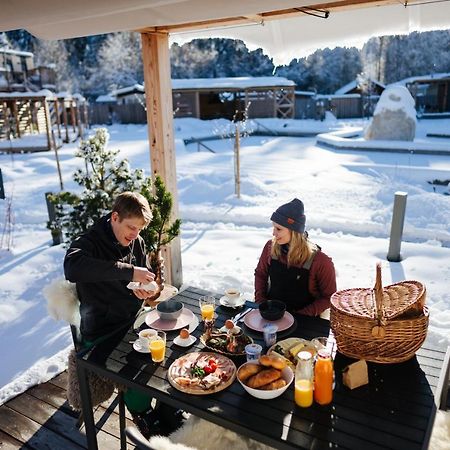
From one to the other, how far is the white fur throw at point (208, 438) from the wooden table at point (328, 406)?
0.44m

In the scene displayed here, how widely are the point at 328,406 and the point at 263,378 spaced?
0.31 metres

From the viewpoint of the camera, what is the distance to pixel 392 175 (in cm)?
1314

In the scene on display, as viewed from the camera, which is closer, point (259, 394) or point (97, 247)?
point (259, 394)

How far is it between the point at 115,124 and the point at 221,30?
100ft

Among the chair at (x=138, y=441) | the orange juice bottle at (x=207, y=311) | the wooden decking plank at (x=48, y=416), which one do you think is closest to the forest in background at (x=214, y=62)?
the wooden decking plank at (x=48, y=416)

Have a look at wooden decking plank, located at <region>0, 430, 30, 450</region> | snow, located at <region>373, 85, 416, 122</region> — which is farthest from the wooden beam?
snow, located at <region>373, 85, 416, 122</region>

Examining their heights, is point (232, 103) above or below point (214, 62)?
below

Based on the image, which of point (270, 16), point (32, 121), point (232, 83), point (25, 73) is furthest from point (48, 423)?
point (25, 73)

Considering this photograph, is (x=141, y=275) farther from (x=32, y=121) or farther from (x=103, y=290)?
(x=32, y=121)

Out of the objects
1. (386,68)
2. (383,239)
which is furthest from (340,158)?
(386,68)

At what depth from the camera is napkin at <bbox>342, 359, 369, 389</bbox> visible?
1995 millimetres

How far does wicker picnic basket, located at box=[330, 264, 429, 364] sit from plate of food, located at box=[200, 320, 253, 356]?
51cm

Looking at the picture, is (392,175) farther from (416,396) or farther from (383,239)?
(416,396)

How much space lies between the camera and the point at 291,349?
2.25 meters
